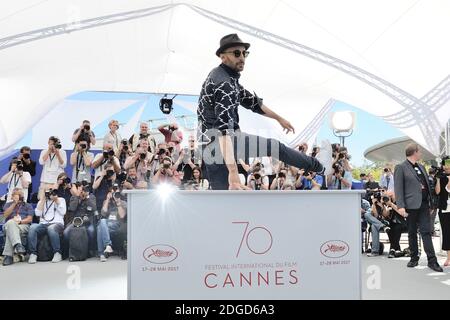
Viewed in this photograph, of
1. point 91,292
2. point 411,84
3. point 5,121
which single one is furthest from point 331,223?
point 5,121

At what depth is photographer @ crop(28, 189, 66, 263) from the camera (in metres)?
6.94

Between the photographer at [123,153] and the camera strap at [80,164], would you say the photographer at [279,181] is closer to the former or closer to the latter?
the photographer at [123,153]

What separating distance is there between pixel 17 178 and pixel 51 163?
643mm

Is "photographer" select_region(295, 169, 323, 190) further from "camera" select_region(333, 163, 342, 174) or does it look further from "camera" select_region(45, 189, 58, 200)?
"camera" select_region(45, 189, 58, 200)

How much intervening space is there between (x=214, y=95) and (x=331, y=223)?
41.5 inches

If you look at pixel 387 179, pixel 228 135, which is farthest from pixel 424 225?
pixel 387 179

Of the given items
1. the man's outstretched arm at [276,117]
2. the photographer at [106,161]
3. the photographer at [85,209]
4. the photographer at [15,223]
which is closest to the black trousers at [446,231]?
the man's outstretched arm at [276,117]

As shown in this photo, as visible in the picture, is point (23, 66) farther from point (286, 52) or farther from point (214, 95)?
point (214, 95)

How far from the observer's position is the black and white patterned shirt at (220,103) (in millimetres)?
2664

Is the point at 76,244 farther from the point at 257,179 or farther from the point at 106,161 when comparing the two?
the point at 257,179

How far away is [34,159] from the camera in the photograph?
8.76 metres

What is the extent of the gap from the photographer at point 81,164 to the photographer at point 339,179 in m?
4.44

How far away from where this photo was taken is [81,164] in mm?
7977
